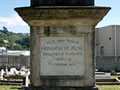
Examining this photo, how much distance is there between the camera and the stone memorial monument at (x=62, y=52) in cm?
541

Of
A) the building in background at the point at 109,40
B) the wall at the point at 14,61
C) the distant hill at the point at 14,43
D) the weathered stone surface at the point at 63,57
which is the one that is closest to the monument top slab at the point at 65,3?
the weathered stone surface at the point at 63,57

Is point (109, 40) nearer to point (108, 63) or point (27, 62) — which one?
point (108, 63)

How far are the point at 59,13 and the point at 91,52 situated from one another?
3.74 feet

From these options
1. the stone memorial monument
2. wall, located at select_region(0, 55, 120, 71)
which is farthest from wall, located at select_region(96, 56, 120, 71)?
the stone memorial monument

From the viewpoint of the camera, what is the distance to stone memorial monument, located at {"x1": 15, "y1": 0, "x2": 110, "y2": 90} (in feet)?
17.7

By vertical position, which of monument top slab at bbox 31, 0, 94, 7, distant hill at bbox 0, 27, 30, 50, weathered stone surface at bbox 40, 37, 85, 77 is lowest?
weathered stone surface at bbox 40, 37, 85, 77

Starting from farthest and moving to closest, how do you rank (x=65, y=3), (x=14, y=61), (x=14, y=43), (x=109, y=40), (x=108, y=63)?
1. (x=14, y=43)
2. (x=109, y=40)
3. (x=14, y=61)
4. (x=108, y=63)
5. (x=65, y=3)

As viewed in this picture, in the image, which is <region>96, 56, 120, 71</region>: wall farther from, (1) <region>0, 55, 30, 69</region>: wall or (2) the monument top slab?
(2) the monument top slab

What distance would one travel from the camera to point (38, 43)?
18.0 ft

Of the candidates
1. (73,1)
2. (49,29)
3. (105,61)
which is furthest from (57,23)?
(105,61)

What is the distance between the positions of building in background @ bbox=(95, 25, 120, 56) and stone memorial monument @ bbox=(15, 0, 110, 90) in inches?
1218

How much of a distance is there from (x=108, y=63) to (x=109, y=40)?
7305 mm

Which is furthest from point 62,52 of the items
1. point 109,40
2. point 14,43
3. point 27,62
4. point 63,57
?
point 14,43

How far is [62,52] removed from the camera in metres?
5.47
